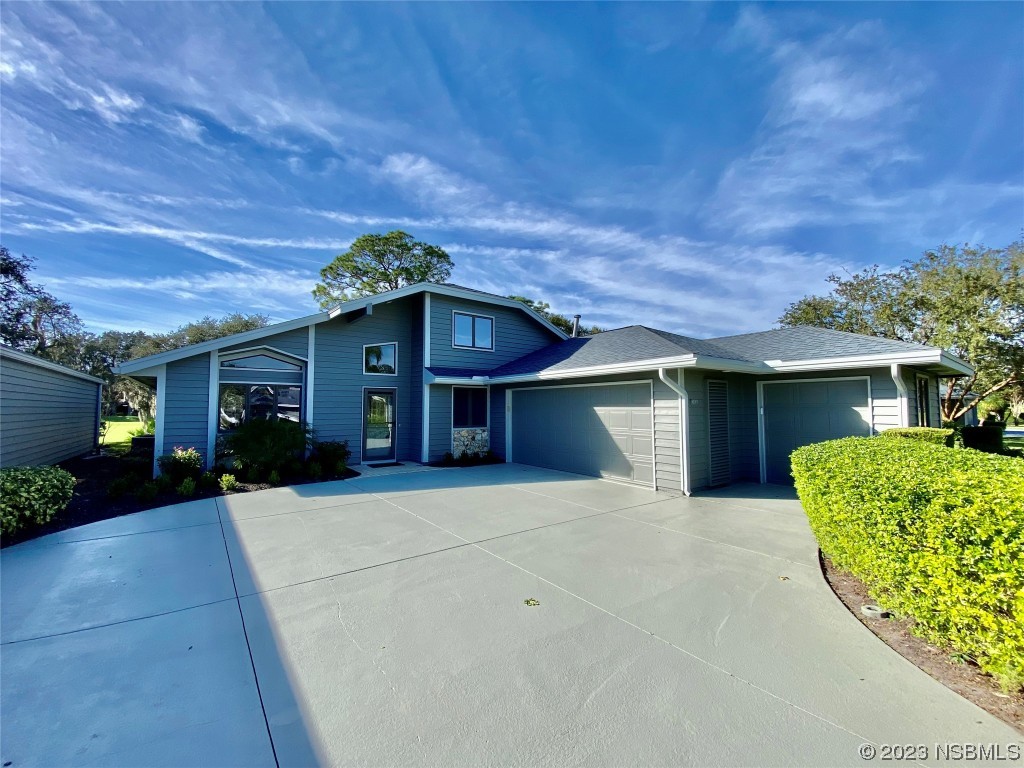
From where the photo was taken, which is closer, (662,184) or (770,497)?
(770,497)

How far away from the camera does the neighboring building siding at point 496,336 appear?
1190 centimetres

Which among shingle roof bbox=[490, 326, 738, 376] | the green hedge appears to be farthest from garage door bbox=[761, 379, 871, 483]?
the green hedge

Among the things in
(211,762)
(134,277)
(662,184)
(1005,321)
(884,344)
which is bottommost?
(211,762)

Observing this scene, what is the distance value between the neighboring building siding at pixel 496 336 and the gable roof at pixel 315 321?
0.24m

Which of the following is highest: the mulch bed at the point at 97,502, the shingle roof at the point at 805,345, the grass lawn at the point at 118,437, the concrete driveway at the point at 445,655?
the shingle roof at the point at 805,345

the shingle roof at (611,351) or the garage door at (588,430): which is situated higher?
the shingle roof at (611,351)

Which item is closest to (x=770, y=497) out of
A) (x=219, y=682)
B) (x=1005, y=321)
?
(x=219, y=682)

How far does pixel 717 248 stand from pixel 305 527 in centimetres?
1500

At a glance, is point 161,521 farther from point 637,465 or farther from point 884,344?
point 884,344

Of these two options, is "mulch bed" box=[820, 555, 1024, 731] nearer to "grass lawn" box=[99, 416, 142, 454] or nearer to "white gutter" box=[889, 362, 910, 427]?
"white gutter" box=[889, 362, 910, 427]

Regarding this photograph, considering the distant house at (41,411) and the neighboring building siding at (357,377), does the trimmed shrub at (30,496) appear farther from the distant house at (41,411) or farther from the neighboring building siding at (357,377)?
the neighboring building siding at (357,377)

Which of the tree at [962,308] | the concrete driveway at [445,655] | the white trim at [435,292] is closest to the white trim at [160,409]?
the white trim at [435,292]

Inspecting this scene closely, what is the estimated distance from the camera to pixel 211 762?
77.6 inches

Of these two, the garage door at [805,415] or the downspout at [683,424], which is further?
the garage door at [805,415]
